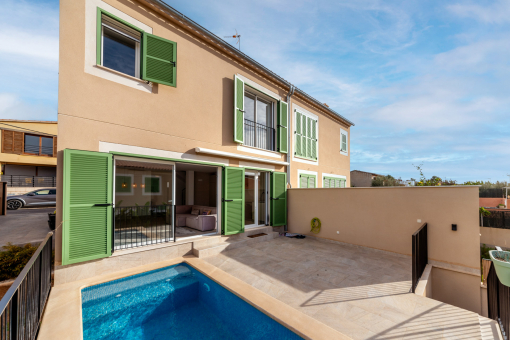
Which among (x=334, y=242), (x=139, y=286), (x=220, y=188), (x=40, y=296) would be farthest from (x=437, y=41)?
(x=40, y=296)

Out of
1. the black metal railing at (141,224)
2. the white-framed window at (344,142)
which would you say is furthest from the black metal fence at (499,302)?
the white-framed window at (344,142)

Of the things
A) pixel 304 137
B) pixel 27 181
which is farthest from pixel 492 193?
pixel 27 181

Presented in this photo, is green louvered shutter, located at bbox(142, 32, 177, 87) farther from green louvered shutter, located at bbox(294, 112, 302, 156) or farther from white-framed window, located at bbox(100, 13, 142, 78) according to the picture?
green louvered shutter, located at bbox(294, 112, 302, 156)

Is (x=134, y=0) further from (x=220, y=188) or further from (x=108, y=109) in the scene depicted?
(x=220, y=188)

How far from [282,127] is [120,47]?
5.81 meters

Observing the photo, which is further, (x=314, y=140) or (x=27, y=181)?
(x=27, y=181)

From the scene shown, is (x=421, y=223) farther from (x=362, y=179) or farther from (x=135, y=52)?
(x=362, y=179)

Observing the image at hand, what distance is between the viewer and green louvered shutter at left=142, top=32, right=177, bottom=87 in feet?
17.6

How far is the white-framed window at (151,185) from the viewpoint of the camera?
10.9 m

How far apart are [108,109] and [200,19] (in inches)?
149

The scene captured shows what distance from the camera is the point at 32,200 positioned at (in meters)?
13.8

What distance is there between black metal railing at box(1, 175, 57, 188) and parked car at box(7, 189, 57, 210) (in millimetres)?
4290

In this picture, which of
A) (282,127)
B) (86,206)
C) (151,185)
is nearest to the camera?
(86,206)

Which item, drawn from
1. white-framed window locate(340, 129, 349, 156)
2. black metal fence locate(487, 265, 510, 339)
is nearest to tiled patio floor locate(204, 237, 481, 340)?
black metal fence locate(487, 265, 510, 339)
